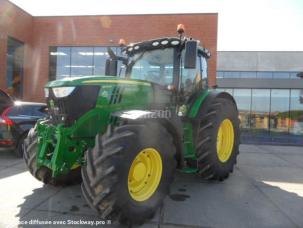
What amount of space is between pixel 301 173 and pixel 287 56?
3602 centimetres

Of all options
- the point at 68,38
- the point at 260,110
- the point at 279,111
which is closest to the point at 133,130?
the point at 68,38

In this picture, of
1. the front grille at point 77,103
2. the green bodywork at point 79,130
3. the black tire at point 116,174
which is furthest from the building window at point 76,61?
the black tire at point 116,174

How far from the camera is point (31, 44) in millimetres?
17891

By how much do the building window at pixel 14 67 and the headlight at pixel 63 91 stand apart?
14067 mm

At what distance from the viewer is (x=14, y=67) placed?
55.6ft

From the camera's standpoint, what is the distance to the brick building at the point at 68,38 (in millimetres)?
16719

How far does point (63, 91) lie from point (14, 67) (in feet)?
48.9

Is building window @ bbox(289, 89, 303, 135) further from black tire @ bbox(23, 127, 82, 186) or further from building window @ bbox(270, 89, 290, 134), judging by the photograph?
black tire @ bbox(23, 127, 82, 186)

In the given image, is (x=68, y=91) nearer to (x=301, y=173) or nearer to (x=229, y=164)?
(x=229, y=164)

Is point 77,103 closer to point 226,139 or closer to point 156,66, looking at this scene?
point 156,66

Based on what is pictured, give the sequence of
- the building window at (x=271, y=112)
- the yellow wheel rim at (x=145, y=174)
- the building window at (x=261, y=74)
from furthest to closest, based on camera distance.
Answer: the building window at (x=261, y=74) → the building window at (x=271, y=112) → the yellow wheel rim at (x=145, y=174)

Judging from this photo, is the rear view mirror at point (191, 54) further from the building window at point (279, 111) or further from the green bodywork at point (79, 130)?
the building window at point (279, 111)

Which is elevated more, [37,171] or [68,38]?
[68,38]

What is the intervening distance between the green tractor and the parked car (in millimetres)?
3480
